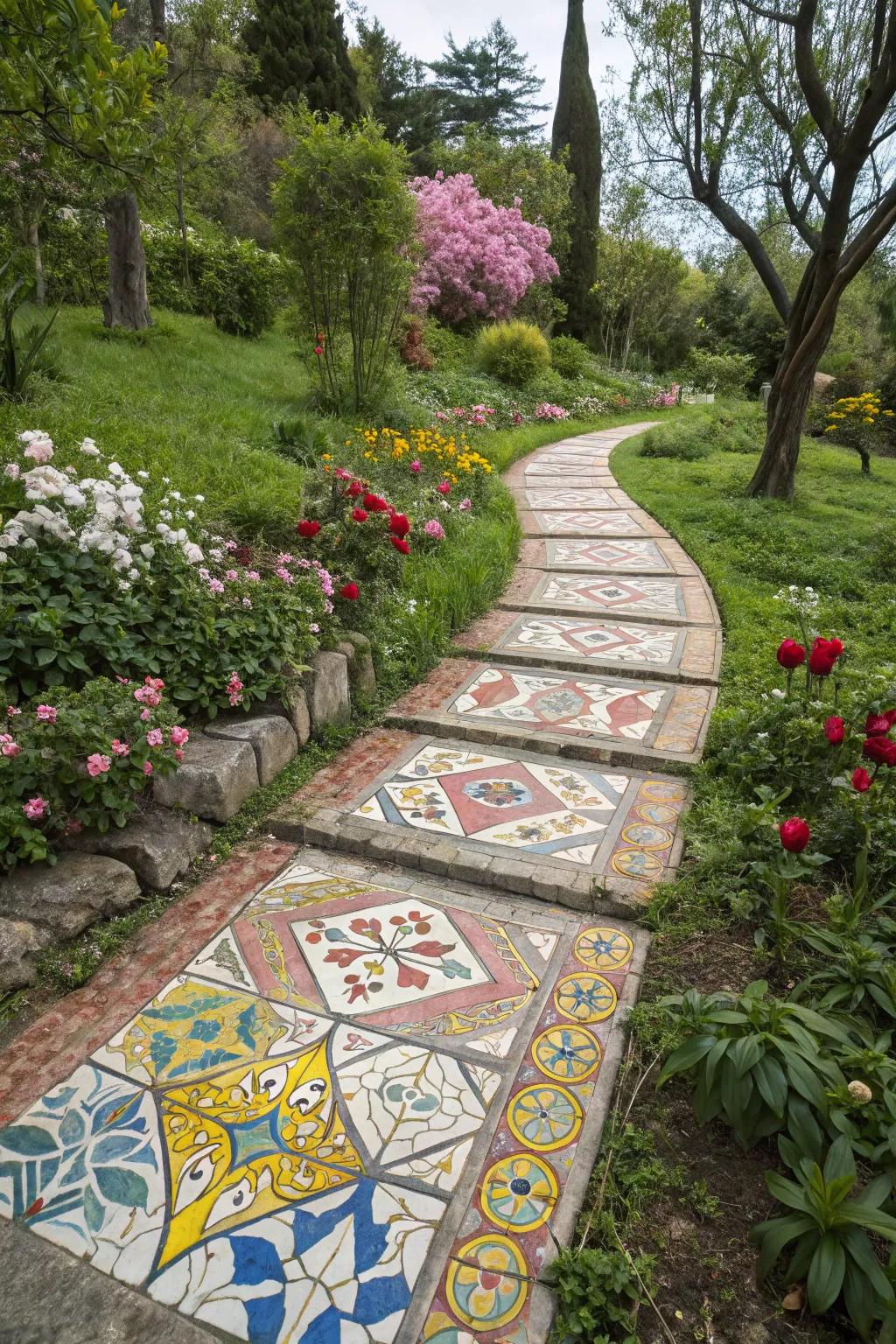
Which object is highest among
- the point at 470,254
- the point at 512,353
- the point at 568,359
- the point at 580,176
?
the point at 580,176

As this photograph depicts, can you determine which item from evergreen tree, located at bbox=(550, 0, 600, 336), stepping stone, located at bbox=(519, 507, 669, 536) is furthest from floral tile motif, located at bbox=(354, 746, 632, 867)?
evergreen tree, located at bbox=(550, 0, 600, 336)

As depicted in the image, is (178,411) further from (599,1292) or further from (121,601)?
(599,1292)

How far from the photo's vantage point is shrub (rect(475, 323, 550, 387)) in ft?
39.5

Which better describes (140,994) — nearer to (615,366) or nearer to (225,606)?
(225,606)

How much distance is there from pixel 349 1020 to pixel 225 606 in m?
1.62

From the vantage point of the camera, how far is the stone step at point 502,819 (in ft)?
7.86

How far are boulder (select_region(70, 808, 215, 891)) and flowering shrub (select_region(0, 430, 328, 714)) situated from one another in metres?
0.46

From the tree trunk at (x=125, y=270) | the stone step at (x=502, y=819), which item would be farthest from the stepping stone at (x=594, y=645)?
the tree trunk at (x=125, y=270)

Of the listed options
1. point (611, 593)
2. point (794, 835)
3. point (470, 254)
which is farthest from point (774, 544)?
point (470, 254)

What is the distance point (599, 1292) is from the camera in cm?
131

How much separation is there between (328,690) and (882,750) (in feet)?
6.62

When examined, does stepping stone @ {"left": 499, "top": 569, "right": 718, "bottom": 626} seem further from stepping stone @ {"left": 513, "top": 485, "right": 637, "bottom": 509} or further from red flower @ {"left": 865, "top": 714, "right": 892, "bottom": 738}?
red flower @ {"left": 865, "top": 714, "right": 892, "bottom": 738}

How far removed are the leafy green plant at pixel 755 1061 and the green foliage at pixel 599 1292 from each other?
0.32 m

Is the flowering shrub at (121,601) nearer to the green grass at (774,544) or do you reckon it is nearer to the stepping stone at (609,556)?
the green grass at (774,544)
